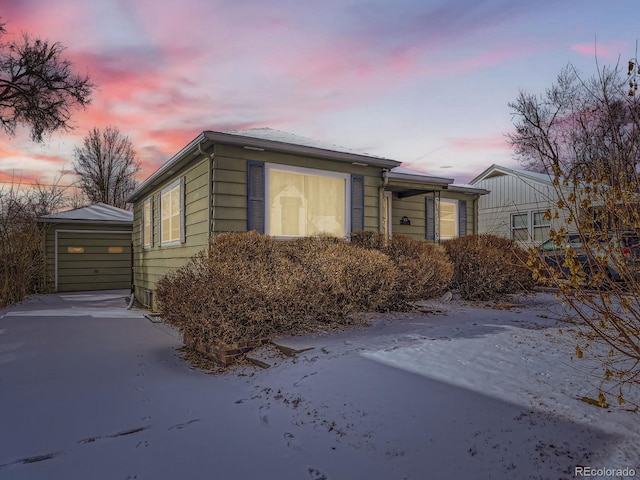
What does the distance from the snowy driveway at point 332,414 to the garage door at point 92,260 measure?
38.0ft

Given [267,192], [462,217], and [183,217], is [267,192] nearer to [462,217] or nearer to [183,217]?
[183,217]

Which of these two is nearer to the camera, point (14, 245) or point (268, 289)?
point (268, 289)

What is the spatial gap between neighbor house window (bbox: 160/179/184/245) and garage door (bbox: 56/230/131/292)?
675cm

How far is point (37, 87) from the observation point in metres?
14.1

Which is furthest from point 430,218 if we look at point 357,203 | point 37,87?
point 37,87

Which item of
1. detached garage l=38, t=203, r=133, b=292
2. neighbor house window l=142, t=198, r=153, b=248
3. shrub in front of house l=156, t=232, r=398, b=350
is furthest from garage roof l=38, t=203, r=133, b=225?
shrub in front of house l=156, t=232, r=398, b=350

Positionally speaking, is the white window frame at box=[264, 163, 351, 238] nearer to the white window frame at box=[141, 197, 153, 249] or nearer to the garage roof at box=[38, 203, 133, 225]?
the white window frame at box=[141, 197, 153, 249]

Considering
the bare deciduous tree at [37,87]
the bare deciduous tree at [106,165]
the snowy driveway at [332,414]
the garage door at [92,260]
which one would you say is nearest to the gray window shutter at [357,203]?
the snowy driveway at [332,414]

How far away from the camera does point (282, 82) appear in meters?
10.7

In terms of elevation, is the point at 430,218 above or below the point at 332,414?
above

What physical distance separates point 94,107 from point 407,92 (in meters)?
Answer: 11.4

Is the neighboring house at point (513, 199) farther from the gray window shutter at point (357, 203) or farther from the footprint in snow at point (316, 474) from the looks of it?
the footprint in snow at point (316, 474)

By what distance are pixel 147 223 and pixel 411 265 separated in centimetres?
897

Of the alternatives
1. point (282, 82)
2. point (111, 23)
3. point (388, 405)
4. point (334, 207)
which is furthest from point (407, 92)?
point (388, 405)
